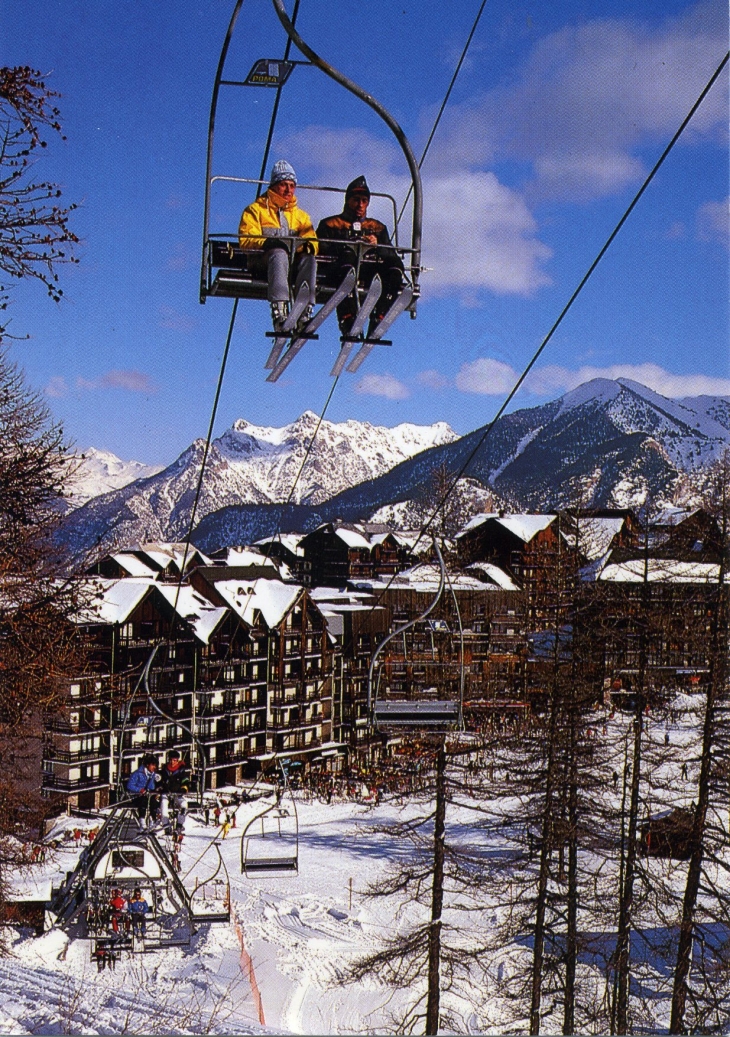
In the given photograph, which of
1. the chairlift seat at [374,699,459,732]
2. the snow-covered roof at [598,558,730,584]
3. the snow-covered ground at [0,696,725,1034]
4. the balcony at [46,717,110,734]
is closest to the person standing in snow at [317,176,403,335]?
the chairlift seat at [374,699,459,732]

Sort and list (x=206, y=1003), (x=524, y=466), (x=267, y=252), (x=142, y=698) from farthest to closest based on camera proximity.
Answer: (x=524, y=466), (x=142, y=698), (x=206, y=1003), (x=267, y=252)

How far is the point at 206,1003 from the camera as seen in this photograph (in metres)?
12.1

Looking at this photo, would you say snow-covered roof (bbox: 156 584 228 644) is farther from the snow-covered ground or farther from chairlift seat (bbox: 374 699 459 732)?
chairlift seat (bbox: 374 699 459 732)

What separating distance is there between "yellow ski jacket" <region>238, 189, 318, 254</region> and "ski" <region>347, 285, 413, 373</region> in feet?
2.06

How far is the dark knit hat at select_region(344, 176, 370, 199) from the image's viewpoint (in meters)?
5.93

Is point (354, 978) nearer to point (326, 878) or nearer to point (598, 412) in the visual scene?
point (326, 878)

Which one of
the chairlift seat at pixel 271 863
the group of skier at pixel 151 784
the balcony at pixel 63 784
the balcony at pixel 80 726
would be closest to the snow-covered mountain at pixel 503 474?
the balcony at pixel 80 726

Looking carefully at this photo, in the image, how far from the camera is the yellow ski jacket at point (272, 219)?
5.75m

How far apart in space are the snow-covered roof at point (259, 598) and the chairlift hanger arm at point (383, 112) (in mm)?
26045

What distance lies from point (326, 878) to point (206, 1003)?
340 inches

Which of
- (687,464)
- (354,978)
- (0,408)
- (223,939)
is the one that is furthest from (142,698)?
(687,464)

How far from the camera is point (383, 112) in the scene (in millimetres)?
4770

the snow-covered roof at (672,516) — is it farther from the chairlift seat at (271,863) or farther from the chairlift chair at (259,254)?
the chairlift chair at (259,254)

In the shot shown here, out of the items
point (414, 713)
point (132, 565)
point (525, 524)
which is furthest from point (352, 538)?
point (414, 713)
